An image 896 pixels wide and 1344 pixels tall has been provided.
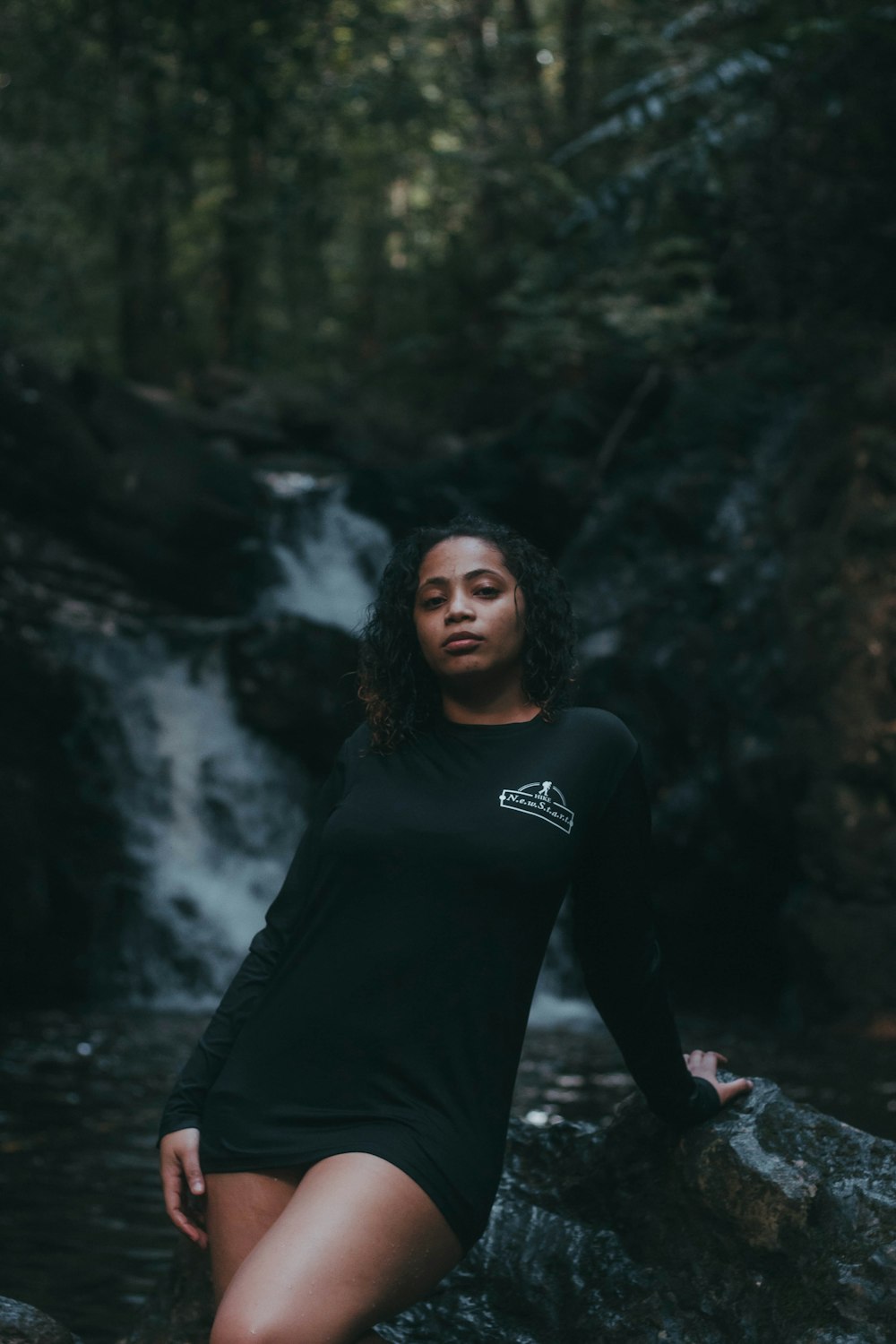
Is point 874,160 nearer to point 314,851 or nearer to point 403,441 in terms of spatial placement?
point 403,441

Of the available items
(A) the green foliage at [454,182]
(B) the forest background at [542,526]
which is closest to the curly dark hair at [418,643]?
(B) the forest background at [542,526]

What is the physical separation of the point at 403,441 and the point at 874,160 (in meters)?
8.43

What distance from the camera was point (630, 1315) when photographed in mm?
2709

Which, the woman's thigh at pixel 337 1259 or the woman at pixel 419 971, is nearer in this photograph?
the woman's thigh at pixel 337 1259

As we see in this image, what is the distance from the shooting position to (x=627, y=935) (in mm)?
2551

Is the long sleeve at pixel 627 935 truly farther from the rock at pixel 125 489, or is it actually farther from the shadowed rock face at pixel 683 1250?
the rock at pixel 125 489

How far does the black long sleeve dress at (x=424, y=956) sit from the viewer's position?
2.23 metres

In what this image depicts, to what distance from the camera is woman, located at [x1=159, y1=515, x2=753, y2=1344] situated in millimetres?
2105

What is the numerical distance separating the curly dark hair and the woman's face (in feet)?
0.09

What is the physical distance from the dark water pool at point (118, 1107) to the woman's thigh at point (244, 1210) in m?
1.14

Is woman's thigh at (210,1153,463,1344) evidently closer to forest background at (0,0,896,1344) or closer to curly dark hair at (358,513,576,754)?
curly dark hair at (358,513,576,754)

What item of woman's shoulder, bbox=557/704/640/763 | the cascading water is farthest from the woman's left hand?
the cascading water

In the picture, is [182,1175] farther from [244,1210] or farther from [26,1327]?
[26,1327]

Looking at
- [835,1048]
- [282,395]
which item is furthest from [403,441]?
[835,1048]
